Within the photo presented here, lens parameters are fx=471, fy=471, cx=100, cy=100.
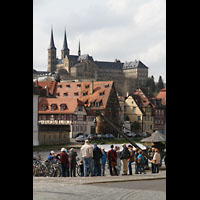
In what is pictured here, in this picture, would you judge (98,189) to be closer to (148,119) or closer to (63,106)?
(63,106)

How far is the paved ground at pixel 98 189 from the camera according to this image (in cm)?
543

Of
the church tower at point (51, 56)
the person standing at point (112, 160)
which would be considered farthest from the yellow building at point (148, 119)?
the person standing at point (112, 160)

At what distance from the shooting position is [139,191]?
5984 millimetres

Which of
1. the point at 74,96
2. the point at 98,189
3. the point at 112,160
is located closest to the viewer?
the point at 98,189

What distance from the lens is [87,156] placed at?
8.09m

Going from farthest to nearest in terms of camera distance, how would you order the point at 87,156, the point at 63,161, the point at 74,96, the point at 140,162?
the point at 74,96 < the point at 140,162 < the point at 63,161 < the point at 87,156

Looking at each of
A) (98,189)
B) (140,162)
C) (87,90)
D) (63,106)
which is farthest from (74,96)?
(98,189)

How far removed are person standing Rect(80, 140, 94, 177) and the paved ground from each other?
27.0 inches

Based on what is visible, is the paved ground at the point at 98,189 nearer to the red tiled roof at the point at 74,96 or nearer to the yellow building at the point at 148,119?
the yellow building at the point at 148,119

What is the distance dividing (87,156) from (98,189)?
1.91 metres

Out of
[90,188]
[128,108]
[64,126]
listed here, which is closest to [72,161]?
[90,188]
